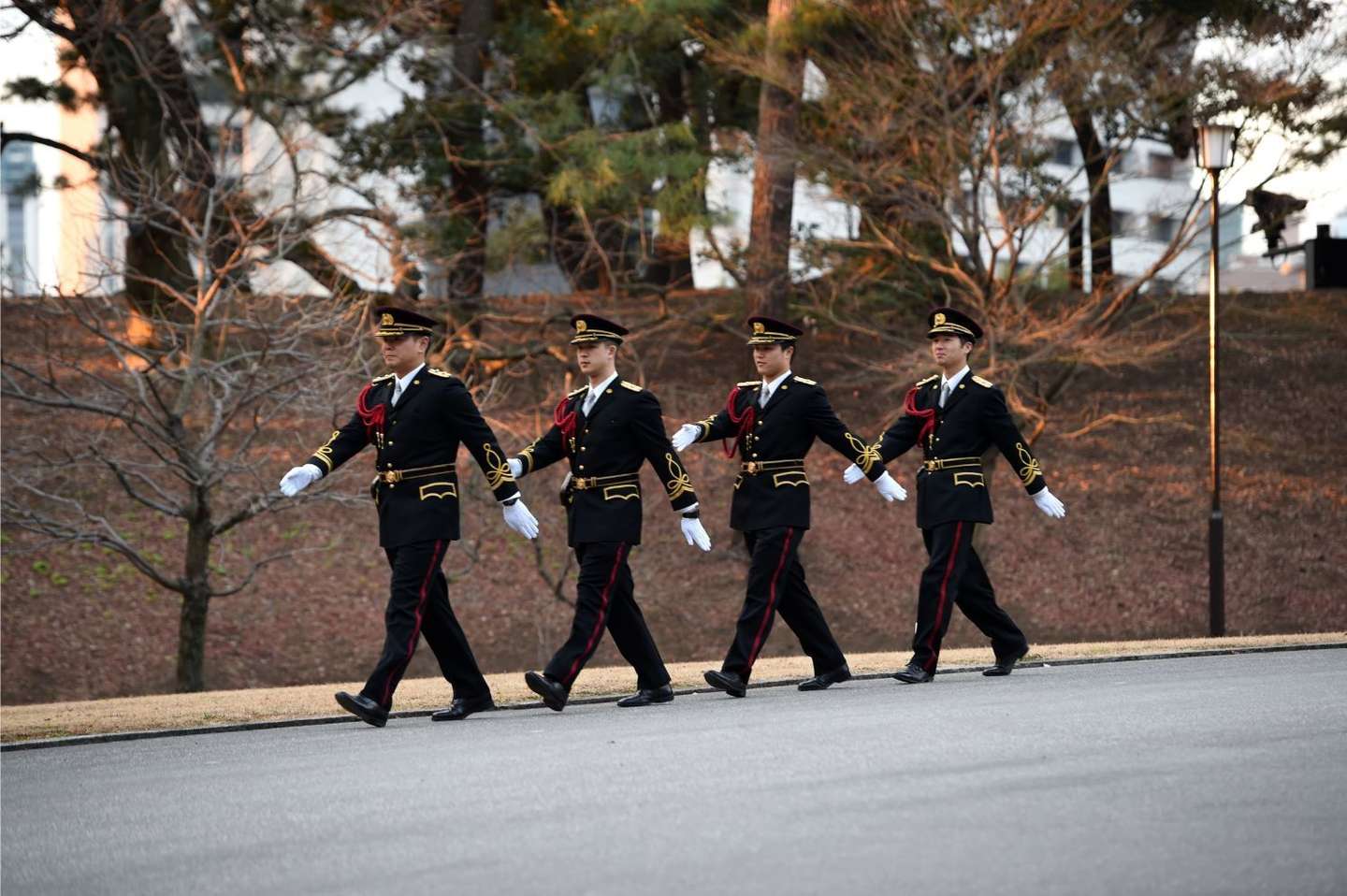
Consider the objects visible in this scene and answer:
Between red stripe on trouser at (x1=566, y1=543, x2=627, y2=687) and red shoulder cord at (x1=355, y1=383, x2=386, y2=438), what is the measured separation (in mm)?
1503

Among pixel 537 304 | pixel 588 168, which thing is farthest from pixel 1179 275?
pixel 537 304

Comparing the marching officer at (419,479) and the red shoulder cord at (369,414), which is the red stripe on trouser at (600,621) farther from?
the red shoulder cord at (369,414)

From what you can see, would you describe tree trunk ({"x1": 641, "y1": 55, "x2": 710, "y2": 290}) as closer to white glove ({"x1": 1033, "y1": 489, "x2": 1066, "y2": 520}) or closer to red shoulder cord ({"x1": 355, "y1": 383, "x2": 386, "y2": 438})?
white glove ({"x1": 1033, "y1": 489, "x2": 1066, "y2": 520})

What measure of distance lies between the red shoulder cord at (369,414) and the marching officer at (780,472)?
6.52ft

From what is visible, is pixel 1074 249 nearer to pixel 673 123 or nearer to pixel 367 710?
pixel 673 123

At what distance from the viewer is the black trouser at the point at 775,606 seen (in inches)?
422

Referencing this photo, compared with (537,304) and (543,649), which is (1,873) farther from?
(537,304)

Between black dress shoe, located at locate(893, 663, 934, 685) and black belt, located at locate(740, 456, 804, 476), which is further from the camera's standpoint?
black dress shoe, located at locate(893, 663, 934, 685)

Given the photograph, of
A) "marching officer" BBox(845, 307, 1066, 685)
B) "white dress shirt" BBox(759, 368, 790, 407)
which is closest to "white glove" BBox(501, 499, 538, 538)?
"white dress shirt" BBox(759, 368, 790, 407)

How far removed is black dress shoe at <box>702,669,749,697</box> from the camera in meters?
10.6

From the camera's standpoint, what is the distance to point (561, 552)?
26688 millimetres

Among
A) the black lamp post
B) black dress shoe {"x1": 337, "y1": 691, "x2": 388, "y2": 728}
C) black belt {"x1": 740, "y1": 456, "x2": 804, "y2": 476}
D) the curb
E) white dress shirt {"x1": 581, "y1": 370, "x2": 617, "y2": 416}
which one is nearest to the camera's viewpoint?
black dress shoe {"x1": 337, "y1": 691, "x2": 388, "y2": 728}

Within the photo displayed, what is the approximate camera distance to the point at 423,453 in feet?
32.7

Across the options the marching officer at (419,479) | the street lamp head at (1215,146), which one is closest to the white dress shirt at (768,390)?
the marching officer at (419,479)
